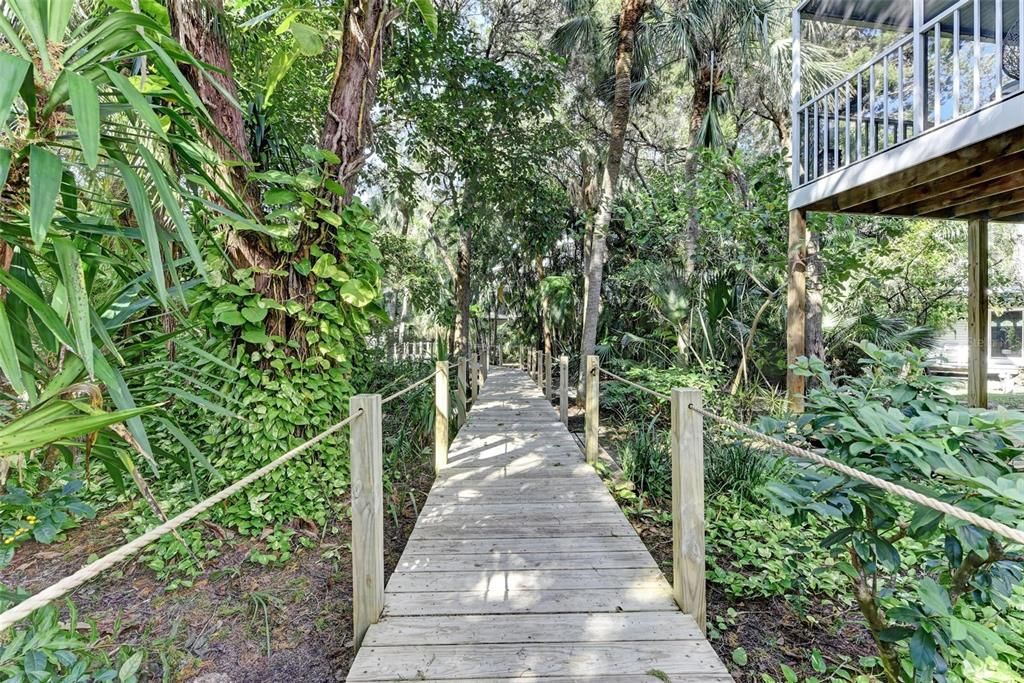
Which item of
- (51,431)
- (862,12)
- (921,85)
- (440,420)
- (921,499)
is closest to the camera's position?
(51,431)

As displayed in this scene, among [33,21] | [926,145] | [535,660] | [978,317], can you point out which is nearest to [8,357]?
[33,21]

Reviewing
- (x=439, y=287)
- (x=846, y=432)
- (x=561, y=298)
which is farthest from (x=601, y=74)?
(x=846, y=432)

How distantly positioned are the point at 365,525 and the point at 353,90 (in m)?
2.89

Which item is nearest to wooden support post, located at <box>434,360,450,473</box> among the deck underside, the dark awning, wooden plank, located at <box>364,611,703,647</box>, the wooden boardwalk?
the wooden boardwalk

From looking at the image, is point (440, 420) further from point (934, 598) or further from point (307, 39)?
point (934, 598)

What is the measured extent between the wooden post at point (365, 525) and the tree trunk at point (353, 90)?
183cm

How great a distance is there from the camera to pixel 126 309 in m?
1.46

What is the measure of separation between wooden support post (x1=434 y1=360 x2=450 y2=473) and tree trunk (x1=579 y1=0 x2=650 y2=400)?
235cm

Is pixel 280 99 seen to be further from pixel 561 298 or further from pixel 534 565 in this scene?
pixel 561 298

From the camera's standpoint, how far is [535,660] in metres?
1.63

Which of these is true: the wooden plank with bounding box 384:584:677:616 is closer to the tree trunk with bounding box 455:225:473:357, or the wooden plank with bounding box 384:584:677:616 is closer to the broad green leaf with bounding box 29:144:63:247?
the broad green leaf with bounding box 29:144:63:247

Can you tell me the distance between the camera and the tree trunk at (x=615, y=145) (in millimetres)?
5672

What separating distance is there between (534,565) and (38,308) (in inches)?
83.1

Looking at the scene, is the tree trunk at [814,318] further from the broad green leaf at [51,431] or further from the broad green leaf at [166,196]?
the broad green leaf at [51,431]
